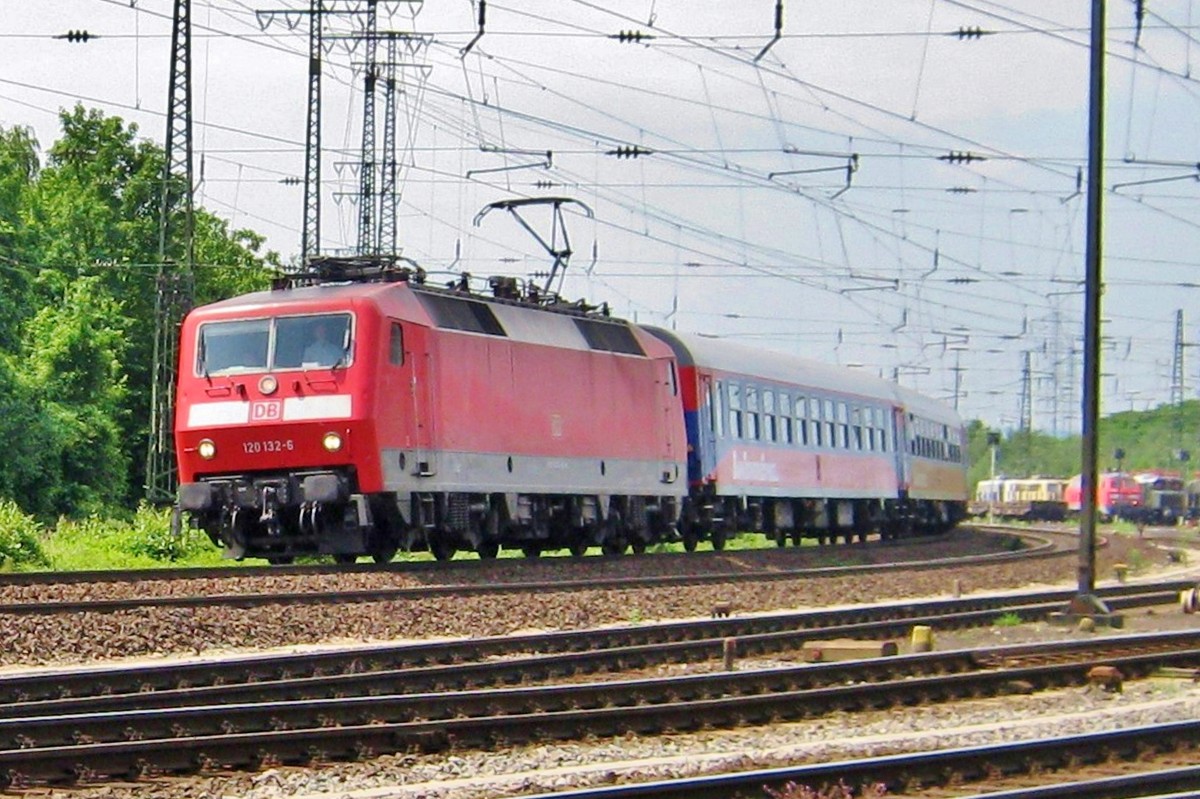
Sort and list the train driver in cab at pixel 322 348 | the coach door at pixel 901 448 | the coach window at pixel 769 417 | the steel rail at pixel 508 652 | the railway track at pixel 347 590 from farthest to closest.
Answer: the coach door at pixel 901 448
the coach window at pixel 769 417
the train driver in cab at pixel 322 348
the railway track at pixel 347 590
the steel rail at pixel 508 652

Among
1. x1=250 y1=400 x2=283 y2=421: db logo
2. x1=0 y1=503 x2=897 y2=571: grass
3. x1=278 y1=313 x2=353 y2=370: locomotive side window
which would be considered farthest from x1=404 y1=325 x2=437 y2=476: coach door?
x1=0 y1=503 x2=897 y2=571: grass

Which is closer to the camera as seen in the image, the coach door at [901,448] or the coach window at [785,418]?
the coach window at [785,418]

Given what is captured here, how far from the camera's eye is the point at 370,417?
2273 centimetres

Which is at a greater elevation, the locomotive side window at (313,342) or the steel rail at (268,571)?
the locomotive side window at (313,342)

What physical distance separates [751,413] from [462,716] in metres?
23.6

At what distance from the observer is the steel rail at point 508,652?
13.5 metres

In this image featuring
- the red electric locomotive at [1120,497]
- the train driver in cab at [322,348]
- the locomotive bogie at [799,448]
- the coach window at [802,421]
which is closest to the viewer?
the train driver in cab at [322,348]

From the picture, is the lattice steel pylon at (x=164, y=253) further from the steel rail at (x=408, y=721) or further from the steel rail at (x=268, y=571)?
the steel rail at (x=408, y=721)

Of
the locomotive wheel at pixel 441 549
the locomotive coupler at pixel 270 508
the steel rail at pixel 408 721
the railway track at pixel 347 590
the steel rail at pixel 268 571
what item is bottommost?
the steel rail at pixel 408 721

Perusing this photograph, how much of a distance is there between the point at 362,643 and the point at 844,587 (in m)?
9.58

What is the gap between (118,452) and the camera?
47062 mm

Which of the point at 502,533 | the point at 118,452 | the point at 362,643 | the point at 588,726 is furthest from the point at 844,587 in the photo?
the point at 118,452

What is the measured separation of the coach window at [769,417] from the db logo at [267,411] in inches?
581

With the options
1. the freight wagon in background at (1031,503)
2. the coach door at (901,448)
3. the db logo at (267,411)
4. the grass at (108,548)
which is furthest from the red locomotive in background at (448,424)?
the freight wagon in background at (1031,503)
